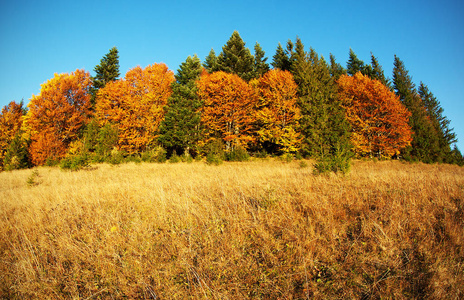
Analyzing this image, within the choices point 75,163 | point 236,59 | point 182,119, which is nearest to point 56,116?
point 182,119

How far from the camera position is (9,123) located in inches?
1014

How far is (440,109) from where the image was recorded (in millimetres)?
33312

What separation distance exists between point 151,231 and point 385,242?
3721 millimetres

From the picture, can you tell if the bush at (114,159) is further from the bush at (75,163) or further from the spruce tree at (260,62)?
the spruce tree at (260,62)

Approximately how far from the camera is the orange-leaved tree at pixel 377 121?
22328mm

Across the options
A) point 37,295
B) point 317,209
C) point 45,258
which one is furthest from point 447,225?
point 45,258

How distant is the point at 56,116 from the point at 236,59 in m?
25.1

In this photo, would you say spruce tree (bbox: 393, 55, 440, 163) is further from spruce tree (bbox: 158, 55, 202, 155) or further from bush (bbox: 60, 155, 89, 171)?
bush (bbox: 60, 155, 89, 171)

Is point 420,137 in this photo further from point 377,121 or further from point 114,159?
point 114,159

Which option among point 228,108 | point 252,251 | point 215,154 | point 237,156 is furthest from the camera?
point 228,108

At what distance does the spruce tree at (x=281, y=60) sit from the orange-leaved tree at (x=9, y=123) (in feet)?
127

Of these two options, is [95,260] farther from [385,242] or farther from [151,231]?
[385,242]

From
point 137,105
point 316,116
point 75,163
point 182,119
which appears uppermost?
point 137,105

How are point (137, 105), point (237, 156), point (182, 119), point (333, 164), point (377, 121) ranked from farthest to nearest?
point (377, 121) < point (137, 105) < point (182, 119) < point (237, 156) < point (333, 164)
